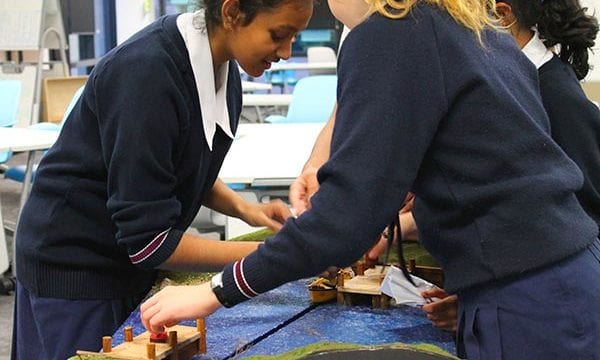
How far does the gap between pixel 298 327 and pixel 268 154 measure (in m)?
1.77

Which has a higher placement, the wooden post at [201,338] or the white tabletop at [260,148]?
the wooden post at [201,338]

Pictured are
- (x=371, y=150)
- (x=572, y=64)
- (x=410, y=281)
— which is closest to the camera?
(x=371, y=150)

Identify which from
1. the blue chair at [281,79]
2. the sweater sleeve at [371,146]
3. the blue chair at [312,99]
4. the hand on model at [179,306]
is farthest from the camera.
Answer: the blue chair at [281,79]

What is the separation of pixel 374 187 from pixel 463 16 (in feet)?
0.79

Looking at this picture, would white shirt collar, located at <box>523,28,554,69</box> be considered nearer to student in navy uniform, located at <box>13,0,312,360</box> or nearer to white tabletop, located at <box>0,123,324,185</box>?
student in navy uniform, located at <box>13,0,312,360</box>

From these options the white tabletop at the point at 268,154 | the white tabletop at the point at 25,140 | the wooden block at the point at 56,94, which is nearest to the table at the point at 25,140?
the white tabletop at the point at 25,140

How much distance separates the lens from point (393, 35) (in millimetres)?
964

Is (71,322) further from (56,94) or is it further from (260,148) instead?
(56,94)

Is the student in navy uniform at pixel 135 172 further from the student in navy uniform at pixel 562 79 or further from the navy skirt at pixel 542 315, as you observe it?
the navy skirt at pixel 542 315

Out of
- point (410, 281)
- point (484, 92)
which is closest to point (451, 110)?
point (484, 92)

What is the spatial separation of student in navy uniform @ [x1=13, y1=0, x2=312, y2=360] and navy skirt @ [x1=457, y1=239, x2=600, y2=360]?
0.51 meters

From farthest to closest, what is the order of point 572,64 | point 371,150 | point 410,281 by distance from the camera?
point 572,64
point 410,281
point 371,150

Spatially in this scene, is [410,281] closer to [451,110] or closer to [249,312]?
[249,312]

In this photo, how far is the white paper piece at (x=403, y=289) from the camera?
4.31ft
